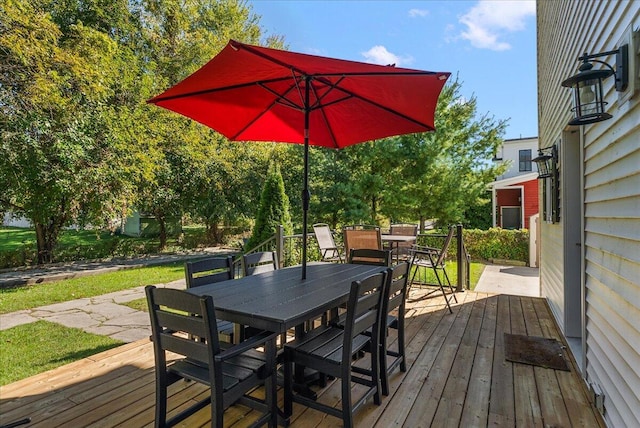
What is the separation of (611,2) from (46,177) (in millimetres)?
8280

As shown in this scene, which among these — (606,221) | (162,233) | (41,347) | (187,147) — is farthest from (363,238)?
(162,233)

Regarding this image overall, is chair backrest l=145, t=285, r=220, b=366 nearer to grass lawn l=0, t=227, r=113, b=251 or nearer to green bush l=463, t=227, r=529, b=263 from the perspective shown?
grass lawn l=0, t=227, r=113, b=251

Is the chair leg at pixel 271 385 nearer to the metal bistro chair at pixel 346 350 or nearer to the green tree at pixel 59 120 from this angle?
the metal bistro chair at pixel 346 350

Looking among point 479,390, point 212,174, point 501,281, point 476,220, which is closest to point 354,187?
point 212,174

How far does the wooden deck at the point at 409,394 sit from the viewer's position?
7.09 feet

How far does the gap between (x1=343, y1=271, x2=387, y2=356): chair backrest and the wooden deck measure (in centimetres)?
57

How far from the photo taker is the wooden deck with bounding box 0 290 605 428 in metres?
2.16

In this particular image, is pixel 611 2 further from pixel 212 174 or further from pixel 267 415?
pixel 212 174

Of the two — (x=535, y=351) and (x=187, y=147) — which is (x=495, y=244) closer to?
(x=535, y=351)

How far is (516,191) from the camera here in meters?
14.9

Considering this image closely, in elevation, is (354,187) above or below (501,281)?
above

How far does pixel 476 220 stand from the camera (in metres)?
15.7

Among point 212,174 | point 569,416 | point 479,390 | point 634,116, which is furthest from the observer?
point 212,174

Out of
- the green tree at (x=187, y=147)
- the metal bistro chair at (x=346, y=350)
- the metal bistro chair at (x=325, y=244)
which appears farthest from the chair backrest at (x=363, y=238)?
the green tree at (x=187, y=147)
